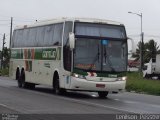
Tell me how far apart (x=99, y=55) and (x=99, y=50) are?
228mm

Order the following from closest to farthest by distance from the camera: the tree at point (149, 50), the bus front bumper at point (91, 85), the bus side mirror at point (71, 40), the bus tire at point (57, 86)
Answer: the bus side mirror at point (71, 40), the bus front bumper at point (91, 85), the bus tire at point (57, 86), the tree at point (149, 50)

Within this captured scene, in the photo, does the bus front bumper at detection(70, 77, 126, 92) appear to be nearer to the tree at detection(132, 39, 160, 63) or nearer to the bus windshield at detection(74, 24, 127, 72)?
the bus windshield at detection(74, 24, 127, 72)

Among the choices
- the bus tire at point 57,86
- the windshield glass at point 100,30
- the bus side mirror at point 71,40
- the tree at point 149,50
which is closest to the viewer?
the bus side mirror at point 71,40

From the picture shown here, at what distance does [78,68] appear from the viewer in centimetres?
2239

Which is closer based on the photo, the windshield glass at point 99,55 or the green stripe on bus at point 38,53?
the windshield glass at point 99,55

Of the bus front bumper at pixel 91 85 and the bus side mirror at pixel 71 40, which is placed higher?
the bus side mirror at pixel 71 40

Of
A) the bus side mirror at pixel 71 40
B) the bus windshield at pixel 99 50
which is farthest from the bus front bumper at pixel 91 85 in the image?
the bus side mirror at pixel 71 40

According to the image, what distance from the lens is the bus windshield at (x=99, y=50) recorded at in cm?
2248

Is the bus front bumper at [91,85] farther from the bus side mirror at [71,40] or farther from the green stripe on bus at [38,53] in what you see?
the green stripe on bus at [38,53]

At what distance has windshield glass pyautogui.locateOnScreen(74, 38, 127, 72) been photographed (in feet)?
73.7

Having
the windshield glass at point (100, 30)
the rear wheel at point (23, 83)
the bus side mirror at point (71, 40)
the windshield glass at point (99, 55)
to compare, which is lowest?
the rear wheel at point (23, 83)

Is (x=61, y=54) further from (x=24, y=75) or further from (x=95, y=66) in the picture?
(x=24, y=75)

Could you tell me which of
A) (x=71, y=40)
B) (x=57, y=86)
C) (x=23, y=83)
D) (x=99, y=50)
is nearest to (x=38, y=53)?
(x=57, y=86)

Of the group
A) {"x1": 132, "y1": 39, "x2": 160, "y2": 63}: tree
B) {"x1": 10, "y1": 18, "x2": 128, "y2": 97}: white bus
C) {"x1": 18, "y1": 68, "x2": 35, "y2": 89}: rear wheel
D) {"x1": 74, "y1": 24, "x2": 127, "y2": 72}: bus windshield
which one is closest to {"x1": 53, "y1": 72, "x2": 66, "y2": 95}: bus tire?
{"x1": 10, "y1": 18, "x2": 128, "y2": 97}: white bus
